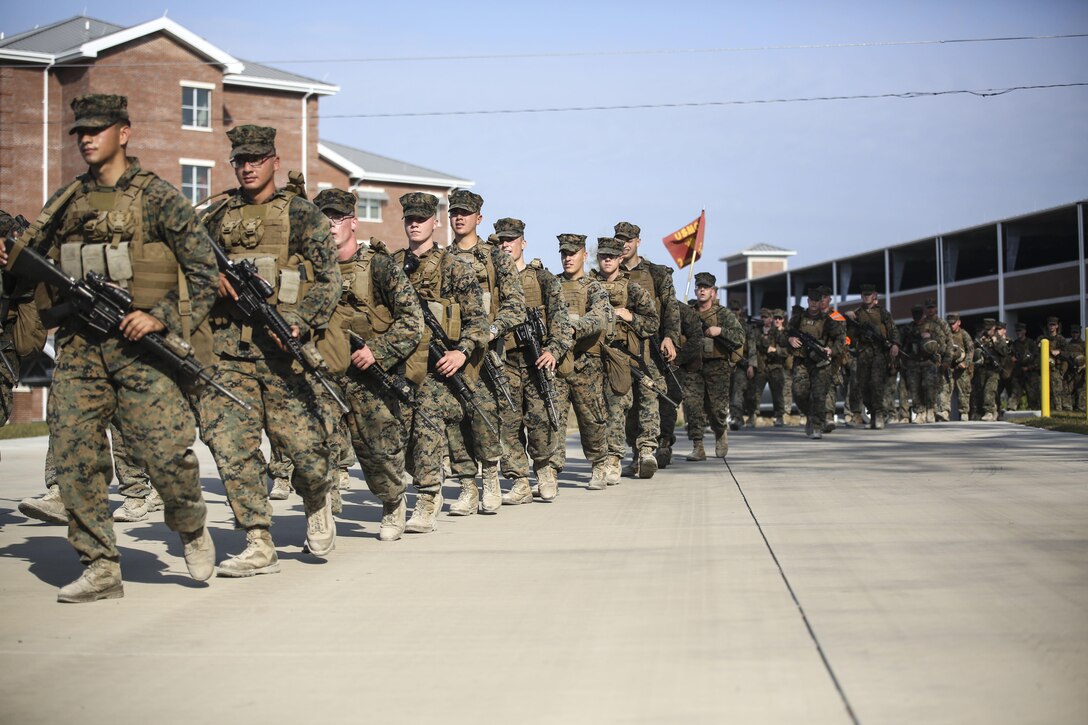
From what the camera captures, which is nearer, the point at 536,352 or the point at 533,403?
the point at 536,352

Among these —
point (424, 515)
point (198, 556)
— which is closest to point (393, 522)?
point (424, 515)

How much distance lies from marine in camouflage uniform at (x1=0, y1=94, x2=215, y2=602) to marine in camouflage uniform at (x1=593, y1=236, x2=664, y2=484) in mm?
6225

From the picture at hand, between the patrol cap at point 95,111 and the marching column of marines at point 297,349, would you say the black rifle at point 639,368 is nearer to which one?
the marching column of marines at point 297,349

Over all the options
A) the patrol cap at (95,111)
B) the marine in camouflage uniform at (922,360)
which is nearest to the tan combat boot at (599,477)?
the patrol cap at (95,111)

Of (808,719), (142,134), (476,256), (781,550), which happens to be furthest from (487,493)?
(142,134)

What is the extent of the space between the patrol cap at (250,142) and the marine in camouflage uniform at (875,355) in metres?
15.5

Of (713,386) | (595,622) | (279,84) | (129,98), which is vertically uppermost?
(279,84)

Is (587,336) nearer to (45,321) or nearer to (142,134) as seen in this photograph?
(45,321)

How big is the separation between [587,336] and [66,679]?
23.7ft

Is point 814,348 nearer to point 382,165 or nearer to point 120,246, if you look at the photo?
point 120,246

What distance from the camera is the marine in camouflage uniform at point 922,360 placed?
75.7 feet

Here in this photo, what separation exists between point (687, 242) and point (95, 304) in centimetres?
2404

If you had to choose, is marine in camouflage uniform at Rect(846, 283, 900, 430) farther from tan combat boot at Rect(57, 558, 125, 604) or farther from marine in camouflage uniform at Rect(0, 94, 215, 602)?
tan combat boot at Rect(57, 558, 125, 604)

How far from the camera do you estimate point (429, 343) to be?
29.2 feet
